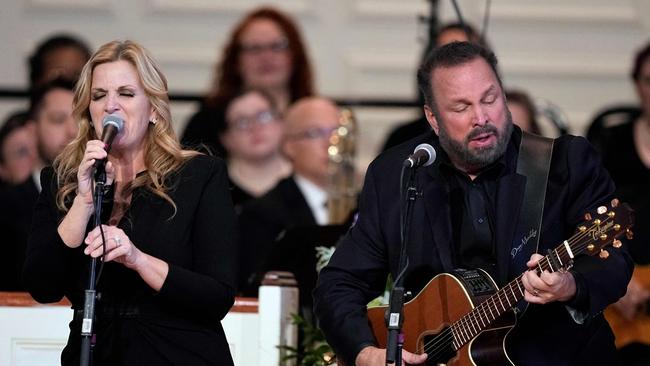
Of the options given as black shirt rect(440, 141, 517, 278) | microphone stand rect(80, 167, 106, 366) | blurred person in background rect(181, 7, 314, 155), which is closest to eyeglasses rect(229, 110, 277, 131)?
blurred person in background rect(181, 7, 314, 155)

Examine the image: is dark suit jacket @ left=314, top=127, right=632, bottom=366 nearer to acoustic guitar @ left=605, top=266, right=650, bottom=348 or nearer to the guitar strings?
the guitar strings

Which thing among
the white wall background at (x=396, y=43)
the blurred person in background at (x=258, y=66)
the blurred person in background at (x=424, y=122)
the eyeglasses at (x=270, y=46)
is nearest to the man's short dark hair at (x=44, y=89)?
the blurred person in background at (x=258, y=66)

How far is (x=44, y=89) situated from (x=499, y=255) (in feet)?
13.9

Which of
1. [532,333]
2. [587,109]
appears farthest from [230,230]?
[587,109]

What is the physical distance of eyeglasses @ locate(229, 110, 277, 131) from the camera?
9.28 m

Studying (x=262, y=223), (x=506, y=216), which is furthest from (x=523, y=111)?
(x=506, y=216)

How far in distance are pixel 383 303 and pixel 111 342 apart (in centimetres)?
158

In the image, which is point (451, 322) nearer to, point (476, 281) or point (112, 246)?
point (476, 281)

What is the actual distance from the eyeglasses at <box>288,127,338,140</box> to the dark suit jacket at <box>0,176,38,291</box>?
1.61m

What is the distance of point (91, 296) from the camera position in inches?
198

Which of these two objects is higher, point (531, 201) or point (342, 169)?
point (531, 201)

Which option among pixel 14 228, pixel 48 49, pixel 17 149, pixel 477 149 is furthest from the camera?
pixel 48 49

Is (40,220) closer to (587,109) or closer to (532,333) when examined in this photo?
(532,333)

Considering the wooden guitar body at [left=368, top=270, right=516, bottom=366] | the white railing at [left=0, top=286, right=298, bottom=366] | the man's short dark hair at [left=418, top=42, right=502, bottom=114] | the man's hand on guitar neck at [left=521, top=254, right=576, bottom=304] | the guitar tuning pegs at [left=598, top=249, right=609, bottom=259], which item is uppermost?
the man's short dark hair at [left=418, top=42, right=502, bottom=114]
